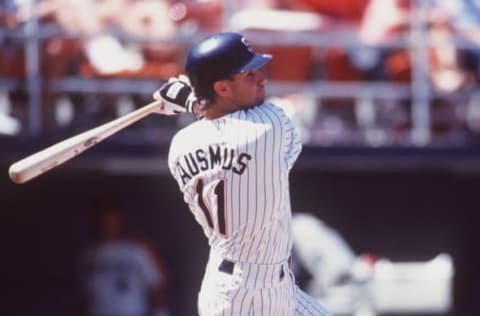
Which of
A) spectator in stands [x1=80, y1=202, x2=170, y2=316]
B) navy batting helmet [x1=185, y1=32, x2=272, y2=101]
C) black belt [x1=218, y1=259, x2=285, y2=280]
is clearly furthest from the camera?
spectator in stands [x1=80, y1=202, x2=170, y2=316]

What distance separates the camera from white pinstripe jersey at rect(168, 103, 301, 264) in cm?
509

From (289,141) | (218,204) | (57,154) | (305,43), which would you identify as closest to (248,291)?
(218,204)

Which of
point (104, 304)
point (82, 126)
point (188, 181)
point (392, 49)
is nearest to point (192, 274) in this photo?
point (104, 304)

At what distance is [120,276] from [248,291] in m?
3.92

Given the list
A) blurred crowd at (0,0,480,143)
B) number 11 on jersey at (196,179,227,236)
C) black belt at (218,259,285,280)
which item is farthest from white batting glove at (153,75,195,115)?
blurred crowd at (0,0,480,143)

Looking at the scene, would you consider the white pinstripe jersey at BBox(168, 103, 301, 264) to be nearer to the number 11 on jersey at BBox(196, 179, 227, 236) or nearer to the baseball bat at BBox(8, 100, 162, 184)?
the number 11 on jersey at BBox(196, 179, 227, 236)

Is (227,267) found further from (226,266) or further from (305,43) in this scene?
(305,43)

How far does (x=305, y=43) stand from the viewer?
8312 mm

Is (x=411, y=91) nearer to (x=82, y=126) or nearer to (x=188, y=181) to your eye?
(x=82, y=126)

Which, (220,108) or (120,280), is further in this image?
(120,280)

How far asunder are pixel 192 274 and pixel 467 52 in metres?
2.33

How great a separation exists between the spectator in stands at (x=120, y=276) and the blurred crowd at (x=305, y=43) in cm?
107

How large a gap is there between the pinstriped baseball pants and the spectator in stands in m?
3.66

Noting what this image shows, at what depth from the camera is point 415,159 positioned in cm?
865
